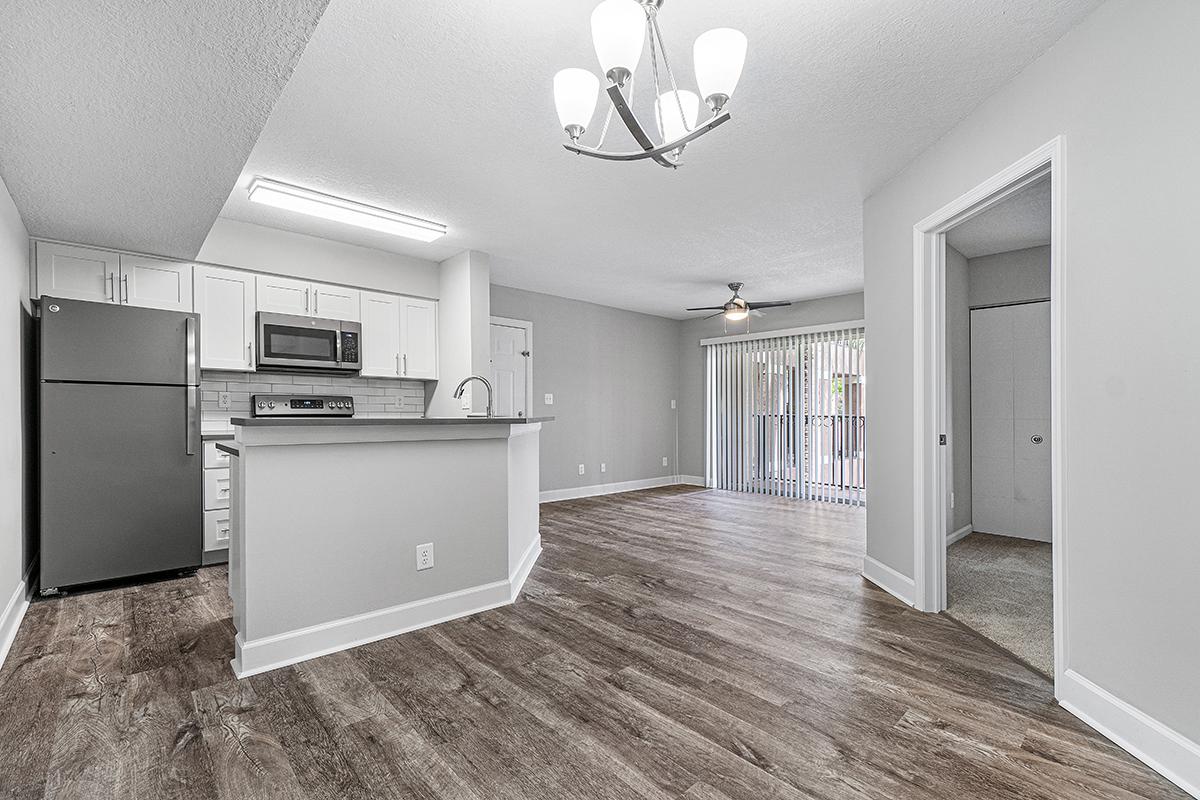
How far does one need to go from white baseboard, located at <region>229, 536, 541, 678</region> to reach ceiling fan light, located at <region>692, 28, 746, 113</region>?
244cm

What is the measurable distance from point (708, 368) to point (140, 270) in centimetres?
620

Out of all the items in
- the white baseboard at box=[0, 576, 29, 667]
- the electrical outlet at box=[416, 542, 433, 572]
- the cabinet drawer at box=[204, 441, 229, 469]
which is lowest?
the white baseboard at box=[0, 576, 29, 667]

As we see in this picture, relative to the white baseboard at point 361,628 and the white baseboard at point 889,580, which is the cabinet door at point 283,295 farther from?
the white baseboard at point 889,580

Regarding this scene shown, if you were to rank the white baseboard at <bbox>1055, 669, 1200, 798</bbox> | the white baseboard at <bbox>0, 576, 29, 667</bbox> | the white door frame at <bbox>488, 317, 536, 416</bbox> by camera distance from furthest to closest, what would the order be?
the white door frame at <bbox>488, 317, 536, 416</bbox> < the white baseboard at <bbox>0, 576, 29, 667</bbox> < the white baseboard at <bbox>1055, 669, 1200, 798</bbox>

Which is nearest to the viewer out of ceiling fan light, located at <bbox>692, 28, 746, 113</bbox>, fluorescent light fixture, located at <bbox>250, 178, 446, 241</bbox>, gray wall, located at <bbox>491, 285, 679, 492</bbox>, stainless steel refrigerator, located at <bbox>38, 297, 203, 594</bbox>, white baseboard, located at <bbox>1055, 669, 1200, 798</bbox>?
white baseboard, located at <bbox>1055, 669, 1200, 798</bbox>

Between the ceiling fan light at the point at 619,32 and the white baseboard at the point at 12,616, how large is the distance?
10.9 ft

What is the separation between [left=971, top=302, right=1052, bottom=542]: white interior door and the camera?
4.62 m

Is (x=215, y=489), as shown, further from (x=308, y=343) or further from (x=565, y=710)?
(x=565, y=710)

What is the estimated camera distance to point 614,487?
7.31 m

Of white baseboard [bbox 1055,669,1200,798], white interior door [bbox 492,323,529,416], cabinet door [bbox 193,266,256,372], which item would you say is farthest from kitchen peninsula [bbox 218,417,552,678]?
white interior door [bbox 492,323,529,416]

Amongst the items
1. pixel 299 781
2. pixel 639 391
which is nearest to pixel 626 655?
pixel 299 781

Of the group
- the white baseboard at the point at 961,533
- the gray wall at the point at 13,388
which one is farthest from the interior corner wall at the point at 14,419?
the white baseboard at the point at 961,533

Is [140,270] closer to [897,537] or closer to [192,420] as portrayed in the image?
[192,420]

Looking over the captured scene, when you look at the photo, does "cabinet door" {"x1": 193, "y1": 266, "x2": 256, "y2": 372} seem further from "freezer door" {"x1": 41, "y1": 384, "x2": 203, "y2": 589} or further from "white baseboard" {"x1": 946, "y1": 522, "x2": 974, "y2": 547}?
"white baseboard" {"x1": 946, "y1": 522, "x2": 974, "y2": 547}
